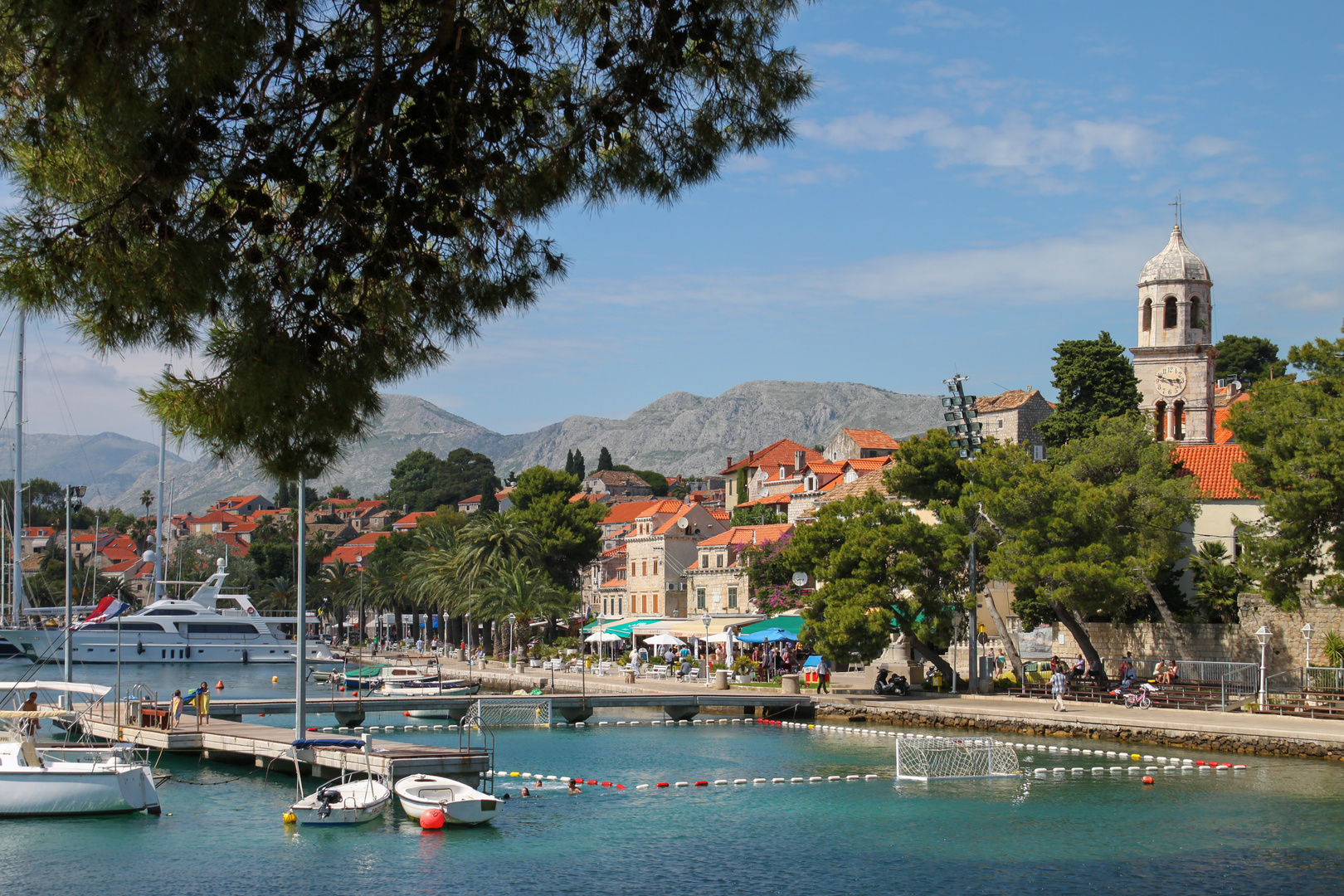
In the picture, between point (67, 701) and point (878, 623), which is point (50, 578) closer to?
point (67, 701)

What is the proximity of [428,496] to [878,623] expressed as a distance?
134735mm

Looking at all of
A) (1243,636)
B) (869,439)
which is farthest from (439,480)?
(1243,636)

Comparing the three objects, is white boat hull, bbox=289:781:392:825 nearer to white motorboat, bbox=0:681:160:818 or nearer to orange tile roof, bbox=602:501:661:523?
white motorboat, bbox=0:681:160:818

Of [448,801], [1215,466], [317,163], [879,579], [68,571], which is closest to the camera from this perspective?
[317,163]

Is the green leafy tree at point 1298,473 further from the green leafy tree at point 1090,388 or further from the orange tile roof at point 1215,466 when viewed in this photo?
the green leafy tree at point 1090,388

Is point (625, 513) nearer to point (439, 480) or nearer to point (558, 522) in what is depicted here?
point (558, 522)

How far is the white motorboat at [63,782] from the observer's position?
2252 cm

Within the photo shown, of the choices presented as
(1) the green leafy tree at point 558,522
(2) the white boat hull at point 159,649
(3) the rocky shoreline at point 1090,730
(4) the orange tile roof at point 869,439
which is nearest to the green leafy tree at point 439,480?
(4) the orange tile roof at point 869,439

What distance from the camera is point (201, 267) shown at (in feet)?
27.4

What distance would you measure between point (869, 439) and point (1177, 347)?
37649 millimetres

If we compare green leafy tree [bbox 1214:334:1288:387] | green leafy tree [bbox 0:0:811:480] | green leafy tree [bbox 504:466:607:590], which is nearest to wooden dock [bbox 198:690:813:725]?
green leafy tree [bbox 0:0:811:480]

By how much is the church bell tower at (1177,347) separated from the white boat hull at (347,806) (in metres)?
44.3

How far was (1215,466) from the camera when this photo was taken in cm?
4434

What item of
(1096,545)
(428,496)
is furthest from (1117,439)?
(428,496)
